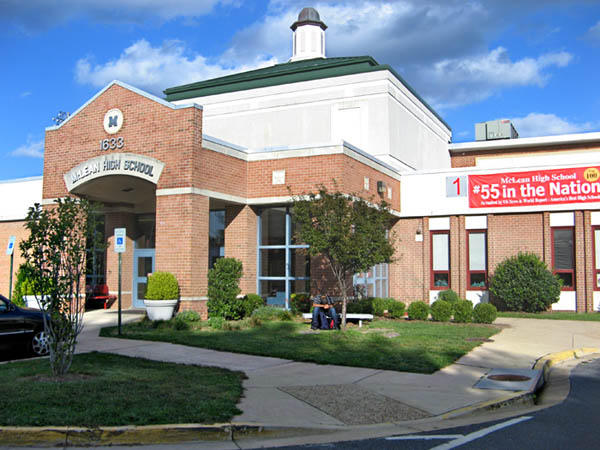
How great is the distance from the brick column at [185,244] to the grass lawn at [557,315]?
418 inches

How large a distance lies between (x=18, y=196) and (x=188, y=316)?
1463 cm

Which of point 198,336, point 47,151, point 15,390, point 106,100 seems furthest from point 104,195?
point 15,390

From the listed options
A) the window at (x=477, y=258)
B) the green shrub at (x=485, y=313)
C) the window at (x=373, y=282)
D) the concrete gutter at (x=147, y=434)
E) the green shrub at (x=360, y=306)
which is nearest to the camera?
the concrete gutter at (x=147, y=434)

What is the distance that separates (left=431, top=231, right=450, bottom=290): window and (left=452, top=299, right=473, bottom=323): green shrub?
233 inches

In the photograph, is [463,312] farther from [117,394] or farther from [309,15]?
[309,15]

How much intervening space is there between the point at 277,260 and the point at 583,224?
36.3 ft

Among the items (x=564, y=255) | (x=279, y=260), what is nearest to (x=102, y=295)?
(x=279, y=260)

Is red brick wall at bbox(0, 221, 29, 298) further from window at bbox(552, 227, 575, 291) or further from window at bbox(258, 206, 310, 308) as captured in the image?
window at bbox(552, 227, 575, 291)

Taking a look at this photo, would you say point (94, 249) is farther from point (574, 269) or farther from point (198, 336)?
point (574, 269)

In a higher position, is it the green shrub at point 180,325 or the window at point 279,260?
the window at point 279,260

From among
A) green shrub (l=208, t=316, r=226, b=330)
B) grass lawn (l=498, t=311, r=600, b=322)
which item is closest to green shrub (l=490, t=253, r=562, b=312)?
grass lawn (l=498, t=311, r=600, b=322)

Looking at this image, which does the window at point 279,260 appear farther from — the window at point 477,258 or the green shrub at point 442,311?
the window at point 477,258

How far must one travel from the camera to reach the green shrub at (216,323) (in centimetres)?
1631

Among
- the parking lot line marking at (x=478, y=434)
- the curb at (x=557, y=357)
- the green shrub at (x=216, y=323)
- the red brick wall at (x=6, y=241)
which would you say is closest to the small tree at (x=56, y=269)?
the parking lot line marking at (x=478, y=434)
